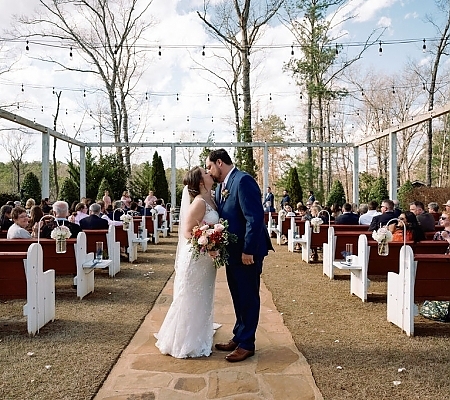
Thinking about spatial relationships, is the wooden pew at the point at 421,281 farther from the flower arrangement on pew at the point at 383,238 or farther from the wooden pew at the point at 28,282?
the wooden pew at the point at 28,282

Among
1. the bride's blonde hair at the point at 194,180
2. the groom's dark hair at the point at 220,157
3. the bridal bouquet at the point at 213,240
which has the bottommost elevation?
the bridal bouquet at the point at 213,240

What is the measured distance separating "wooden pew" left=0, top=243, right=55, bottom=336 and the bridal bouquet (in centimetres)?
196

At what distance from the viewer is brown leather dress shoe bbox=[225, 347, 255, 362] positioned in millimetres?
4590

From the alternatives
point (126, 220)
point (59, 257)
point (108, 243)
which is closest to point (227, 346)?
point (59, 257)

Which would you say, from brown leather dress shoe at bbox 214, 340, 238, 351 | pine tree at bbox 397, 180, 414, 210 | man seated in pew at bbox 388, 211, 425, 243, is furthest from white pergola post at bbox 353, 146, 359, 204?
brown leather dress shoe at bbox 214, 340, 238, 351

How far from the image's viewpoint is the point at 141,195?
87.4 ft

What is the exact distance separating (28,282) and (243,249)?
2450 millimetres

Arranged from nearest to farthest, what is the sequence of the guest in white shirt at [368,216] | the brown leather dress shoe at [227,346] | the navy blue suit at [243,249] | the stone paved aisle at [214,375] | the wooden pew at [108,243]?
the stone paved aisle at [214,375], the navy blue suit at [243,249], the brown leather dress shoe at [227,346], the wooden pew at [108,243], the guest in white shirt at [368,216]

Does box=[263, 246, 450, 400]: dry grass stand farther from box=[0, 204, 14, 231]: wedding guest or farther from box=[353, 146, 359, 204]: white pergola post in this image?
box=[353, 146, 359, 204]: white pergola post

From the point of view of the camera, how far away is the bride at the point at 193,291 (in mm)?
4742

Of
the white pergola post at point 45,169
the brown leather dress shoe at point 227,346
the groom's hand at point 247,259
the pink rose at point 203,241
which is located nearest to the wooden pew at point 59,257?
the brown leather dress shoe at point 227,346

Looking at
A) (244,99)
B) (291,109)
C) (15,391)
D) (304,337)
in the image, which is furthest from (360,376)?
(291,109)

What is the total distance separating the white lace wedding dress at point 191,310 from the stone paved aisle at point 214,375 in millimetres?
111

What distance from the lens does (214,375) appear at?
4258 mm
